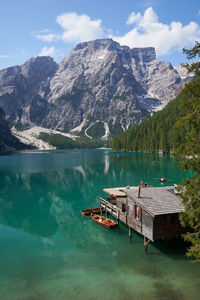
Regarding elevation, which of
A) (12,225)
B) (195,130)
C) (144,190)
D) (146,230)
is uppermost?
(195,130)

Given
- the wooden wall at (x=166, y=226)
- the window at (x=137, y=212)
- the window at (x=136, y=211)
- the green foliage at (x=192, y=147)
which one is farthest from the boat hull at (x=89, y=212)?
the green foliage at (x=192, y=147)

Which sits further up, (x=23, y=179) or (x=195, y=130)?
(x=195, y=130)

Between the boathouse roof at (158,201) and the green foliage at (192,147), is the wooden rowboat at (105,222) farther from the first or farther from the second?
the green foliage at (192,147)

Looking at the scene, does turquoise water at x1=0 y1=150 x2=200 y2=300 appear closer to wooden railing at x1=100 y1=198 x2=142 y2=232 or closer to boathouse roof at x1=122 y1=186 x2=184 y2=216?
wooden railing at x1=100 y1=198 x2=142 y2=232

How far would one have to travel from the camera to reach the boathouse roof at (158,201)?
22109 mm

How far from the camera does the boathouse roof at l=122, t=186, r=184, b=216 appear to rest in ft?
72.5

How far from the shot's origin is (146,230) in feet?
75.8

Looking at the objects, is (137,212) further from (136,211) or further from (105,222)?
(105,222)

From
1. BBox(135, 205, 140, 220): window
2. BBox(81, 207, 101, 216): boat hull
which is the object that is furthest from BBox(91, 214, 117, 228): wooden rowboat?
BBox(135, 205, 140, 220): window

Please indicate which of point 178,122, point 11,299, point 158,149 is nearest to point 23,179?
point 11,299

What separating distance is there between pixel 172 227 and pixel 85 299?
11.3 m

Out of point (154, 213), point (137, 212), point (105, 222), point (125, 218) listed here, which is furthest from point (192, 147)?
point (105, 222)

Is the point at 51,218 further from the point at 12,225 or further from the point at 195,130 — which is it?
the point at 195,130

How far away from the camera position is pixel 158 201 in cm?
2409
